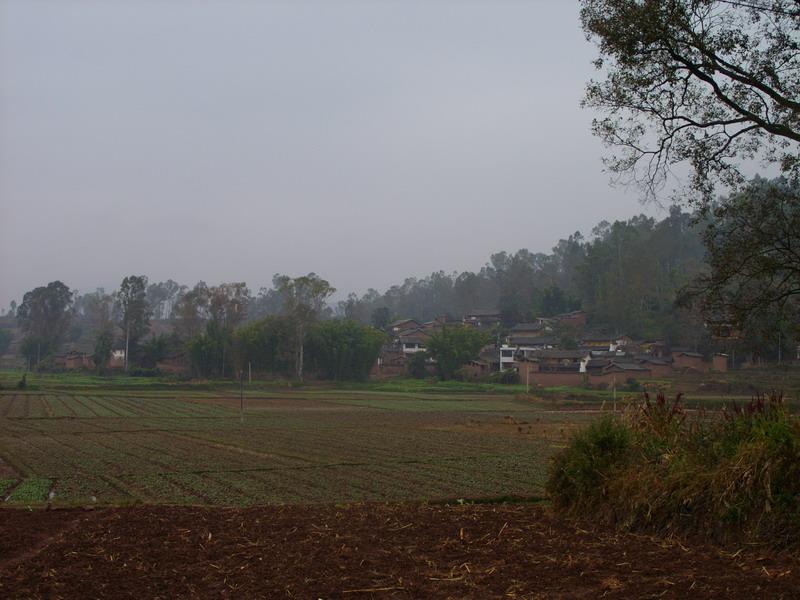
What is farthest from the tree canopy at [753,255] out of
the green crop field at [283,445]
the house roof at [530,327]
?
the house roof at [530,327]

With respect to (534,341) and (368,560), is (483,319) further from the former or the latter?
(368,560)

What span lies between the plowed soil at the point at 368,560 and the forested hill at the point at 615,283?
175 feet

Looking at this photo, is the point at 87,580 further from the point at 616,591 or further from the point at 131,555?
the point at 616,591

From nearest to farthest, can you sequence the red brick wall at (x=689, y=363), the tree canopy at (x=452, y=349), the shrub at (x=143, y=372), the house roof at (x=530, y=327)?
1. the red brick wall at (x=689, y=363)
2. the tree canopy at (x=452, y=349)
3. the shrub at (x=143, y=372)
4. the house roof at (x=530, y=327)

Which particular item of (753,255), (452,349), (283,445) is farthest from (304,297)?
(753,255)

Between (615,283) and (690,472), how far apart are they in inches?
3746

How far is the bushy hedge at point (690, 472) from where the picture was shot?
Answer: 691 cm

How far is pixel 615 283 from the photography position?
326 feet

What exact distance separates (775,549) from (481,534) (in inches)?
109

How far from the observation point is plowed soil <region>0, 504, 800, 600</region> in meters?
5.85

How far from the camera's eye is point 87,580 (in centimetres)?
640

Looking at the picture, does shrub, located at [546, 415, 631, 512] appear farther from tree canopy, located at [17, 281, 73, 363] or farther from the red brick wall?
tree canopy, located at [17, 281, 73, 363]

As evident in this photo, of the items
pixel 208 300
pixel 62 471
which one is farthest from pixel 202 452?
pixel 208 300

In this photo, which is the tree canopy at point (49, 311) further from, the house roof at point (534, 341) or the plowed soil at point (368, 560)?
the plowed soil at point (368, 560)
